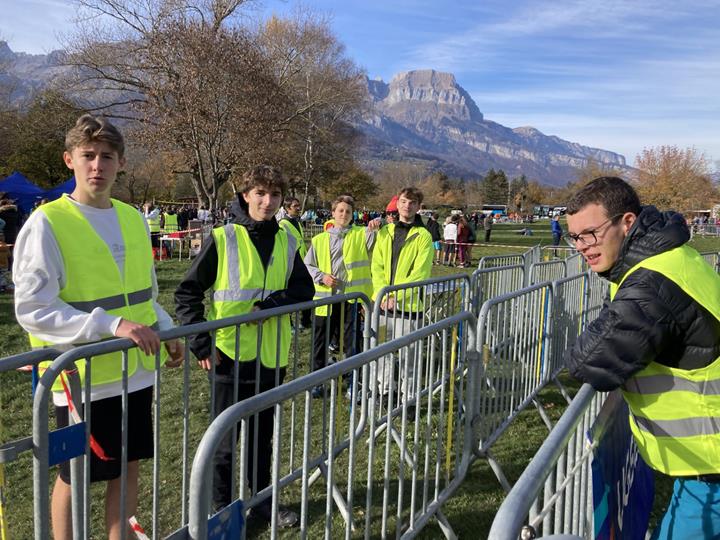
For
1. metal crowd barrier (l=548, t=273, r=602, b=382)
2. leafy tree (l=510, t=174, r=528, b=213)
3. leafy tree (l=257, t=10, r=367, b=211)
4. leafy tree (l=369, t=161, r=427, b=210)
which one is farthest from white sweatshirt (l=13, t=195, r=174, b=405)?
Answer: leafy tree (l=510, t=174, r=528, b=213)

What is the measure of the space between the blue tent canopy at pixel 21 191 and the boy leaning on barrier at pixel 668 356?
2570 centimetres

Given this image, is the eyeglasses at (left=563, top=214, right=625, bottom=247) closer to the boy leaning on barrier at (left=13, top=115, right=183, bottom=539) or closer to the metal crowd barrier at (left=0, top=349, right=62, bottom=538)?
the boy leaning on barrier at (left=13, top=115, right=183, bottom=539)

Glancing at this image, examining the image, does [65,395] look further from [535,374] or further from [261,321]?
[535,374]

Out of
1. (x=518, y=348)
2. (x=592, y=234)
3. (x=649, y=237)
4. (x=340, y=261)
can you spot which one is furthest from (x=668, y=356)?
(x=340, y=261)

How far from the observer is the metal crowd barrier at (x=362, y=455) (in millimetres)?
1553

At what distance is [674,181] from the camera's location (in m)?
50.4

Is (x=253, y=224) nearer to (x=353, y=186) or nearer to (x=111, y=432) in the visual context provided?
(x=111, y=432)

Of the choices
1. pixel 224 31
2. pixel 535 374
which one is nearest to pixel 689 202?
pixel 224 31

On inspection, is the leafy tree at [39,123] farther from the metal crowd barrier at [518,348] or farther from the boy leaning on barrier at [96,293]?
the boy leaning on barrier at [96,293]

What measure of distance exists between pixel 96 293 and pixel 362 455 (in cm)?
255

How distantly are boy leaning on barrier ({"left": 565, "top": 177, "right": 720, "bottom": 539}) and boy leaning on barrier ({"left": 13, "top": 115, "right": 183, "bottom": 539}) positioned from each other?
1.78 metres

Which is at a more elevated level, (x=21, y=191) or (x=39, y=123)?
(x=39, y=123)

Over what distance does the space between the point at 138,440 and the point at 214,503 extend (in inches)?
33.7

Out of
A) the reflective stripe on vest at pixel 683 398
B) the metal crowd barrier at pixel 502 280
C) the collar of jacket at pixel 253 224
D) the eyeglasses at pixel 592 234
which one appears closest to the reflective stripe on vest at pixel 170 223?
the metal crowd barrier at pixel 502 280
